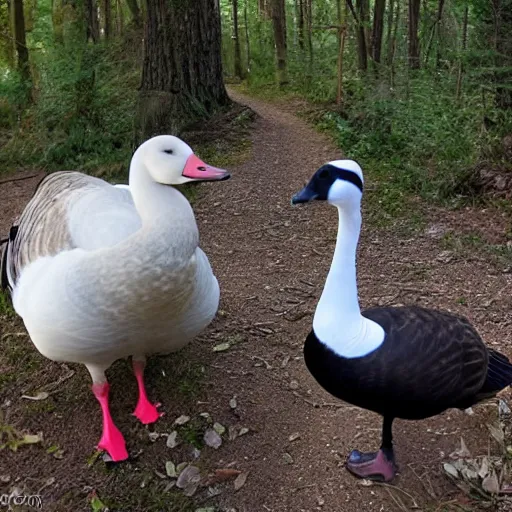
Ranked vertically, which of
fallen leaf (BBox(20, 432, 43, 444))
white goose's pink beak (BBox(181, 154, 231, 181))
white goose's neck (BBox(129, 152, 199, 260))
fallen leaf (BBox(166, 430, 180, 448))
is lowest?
fallen leaf (BBox(166, 430, 180, 448))

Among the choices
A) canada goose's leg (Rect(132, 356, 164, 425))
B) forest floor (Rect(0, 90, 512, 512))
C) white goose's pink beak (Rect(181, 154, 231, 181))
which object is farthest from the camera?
canada goose's leg (Rect(132, 356, 164, 425))

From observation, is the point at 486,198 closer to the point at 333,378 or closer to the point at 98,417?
the point at 333,378

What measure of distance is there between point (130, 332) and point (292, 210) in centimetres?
336

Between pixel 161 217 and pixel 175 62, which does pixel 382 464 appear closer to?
pixel 161 217

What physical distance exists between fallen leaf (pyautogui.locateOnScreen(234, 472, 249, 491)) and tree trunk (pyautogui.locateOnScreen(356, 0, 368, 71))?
752 centimetres

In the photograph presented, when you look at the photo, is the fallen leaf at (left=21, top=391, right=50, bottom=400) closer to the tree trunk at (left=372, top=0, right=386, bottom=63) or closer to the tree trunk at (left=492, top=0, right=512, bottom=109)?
the tree trunk at (left=492, top=0, right=512, bottom=109)

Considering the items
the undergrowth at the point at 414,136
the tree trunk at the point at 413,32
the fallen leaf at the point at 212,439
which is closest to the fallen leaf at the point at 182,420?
the fallen leaf at the point at 212,439

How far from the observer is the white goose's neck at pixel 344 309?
2594 mm

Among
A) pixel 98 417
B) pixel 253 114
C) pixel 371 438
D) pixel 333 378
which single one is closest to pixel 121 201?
pixel 98 417

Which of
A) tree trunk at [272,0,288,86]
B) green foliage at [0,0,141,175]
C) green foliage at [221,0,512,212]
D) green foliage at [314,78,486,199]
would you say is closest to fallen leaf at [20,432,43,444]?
green foliage at [221,0,512,212]

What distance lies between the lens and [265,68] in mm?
14828

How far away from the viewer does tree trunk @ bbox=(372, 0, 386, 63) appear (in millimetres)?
8719

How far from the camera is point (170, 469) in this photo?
3094mm

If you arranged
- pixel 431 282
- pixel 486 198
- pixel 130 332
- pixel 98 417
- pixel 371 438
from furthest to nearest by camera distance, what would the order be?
pixel 486 198 → pixel 431 282 → pixel 98 417 → pixel 371 438 → pixel 130 332
